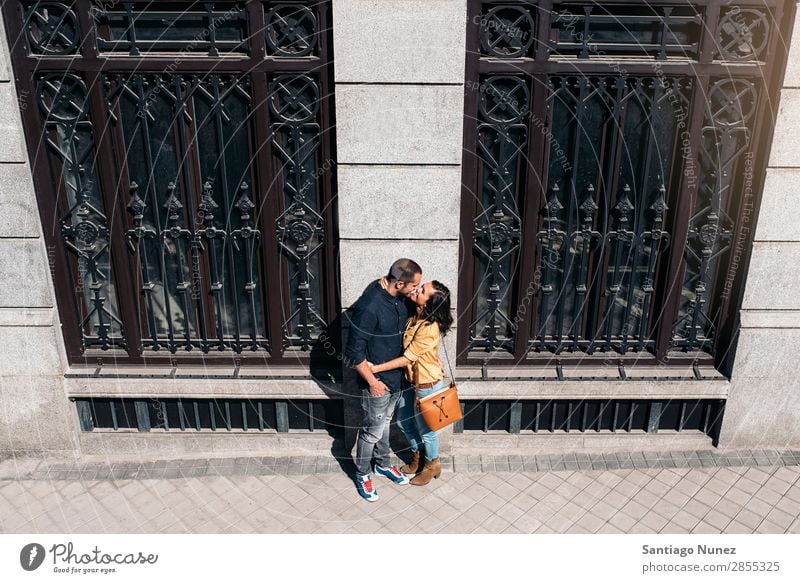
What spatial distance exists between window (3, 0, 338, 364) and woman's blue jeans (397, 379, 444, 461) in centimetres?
106

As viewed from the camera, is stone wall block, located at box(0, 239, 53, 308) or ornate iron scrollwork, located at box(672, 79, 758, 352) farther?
stone wall block, located at box(0, 239, 53, 308)

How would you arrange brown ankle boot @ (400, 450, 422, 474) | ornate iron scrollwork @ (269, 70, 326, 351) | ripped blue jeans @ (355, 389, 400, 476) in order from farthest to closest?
brown ankle boot @ (400, 450, 422, 474) → ripped blue jeans @ (355, 389, 400, 476) → ornate iron scrollwork @ (269, 70, 326, 351)

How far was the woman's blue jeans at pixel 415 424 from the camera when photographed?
677 centimetres

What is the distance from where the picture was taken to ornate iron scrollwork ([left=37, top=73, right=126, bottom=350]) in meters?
6.37

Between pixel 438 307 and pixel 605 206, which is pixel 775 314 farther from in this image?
pixel 438 307

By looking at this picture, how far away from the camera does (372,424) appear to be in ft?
21.8

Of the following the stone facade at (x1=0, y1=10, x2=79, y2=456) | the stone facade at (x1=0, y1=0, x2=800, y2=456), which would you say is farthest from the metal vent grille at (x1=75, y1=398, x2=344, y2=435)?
the stone facade at (x1=0, y1=10, x2=79, y2=456)

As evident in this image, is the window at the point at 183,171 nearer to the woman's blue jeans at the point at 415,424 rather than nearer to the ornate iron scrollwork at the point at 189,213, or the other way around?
the ornate iron scrollwork at the point at 189,213

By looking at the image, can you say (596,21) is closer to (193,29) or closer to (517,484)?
(193,29)

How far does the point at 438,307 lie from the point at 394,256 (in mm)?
704

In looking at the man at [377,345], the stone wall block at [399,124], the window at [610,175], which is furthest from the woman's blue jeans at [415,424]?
the stone wall block at [399,124]

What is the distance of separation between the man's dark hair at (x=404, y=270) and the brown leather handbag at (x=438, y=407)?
821mm

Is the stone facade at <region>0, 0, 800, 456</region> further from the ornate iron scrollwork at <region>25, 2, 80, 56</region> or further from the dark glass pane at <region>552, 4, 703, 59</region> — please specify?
the dark glass pane at <region>552, 4, 703, 59</region>

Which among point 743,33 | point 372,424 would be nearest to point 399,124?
point 372,424
